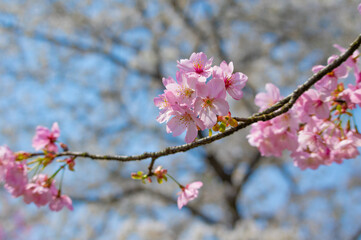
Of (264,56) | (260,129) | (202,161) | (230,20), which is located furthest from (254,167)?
(260,129)

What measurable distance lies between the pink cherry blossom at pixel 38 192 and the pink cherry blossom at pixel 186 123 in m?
0.47

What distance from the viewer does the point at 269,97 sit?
3.03 ft

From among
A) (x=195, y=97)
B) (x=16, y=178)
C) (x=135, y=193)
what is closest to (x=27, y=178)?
(x=16, y=178)

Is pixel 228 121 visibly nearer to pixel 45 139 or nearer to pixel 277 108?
pixel 277 108

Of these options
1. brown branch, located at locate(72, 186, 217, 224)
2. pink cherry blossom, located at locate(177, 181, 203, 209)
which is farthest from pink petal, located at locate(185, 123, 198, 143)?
brown branch, located at locate(72, 186, 217, 224)

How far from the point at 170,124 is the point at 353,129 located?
530mm

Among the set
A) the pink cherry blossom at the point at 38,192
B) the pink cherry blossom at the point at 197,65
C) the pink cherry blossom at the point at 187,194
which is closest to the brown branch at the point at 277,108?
the pink cherry blossom at the point at 197,65

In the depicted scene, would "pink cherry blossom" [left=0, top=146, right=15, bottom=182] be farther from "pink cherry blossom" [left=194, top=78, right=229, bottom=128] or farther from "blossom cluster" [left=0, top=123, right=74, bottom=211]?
"pink cherry blossom" [left=194, top=78, right=229, bottom=128]

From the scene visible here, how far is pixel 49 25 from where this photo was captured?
5379 mm

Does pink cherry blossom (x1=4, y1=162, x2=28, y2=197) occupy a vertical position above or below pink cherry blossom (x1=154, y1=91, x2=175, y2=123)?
above

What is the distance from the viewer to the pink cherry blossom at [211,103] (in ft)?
1.86

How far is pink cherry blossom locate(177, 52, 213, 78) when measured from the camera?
592 mm

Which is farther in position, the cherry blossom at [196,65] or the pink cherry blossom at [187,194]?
the pink cherry blossom at [187,194]

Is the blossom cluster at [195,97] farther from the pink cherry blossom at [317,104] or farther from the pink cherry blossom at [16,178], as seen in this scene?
the pink cherry blossom at [16,178]
